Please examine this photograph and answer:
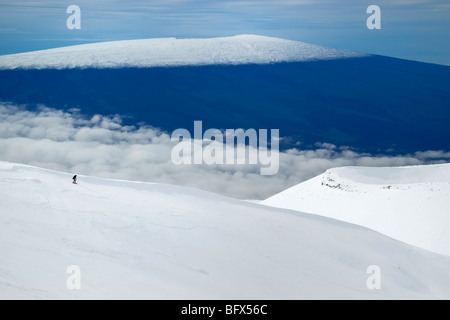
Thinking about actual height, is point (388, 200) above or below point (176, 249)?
above

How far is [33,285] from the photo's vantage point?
12.8 m

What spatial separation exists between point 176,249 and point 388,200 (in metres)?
27.2

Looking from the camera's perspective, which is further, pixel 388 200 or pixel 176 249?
pixel 388 200

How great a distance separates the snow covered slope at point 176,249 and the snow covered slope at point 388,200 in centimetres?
1174

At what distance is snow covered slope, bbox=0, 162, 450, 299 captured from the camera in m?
14.1

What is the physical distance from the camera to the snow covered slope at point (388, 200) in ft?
111

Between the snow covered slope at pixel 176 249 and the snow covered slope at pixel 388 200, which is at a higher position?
the snow covered slope at pixel 388 200

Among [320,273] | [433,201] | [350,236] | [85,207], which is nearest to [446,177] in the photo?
[433,201]

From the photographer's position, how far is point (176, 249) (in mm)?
17000

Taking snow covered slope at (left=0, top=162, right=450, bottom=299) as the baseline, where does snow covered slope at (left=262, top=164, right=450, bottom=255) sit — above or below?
above

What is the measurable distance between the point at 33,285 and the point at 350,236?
14.2 m

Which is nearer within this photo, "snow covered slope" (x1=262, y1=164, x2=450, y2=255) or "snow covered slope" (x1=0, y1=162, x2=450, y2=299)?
"snow covered slope" (x1=0, y1=162, x2=450, y2=299)

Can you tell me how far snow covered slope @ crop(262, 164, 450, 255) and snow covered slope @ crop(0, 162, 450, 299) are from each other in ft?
38.5
